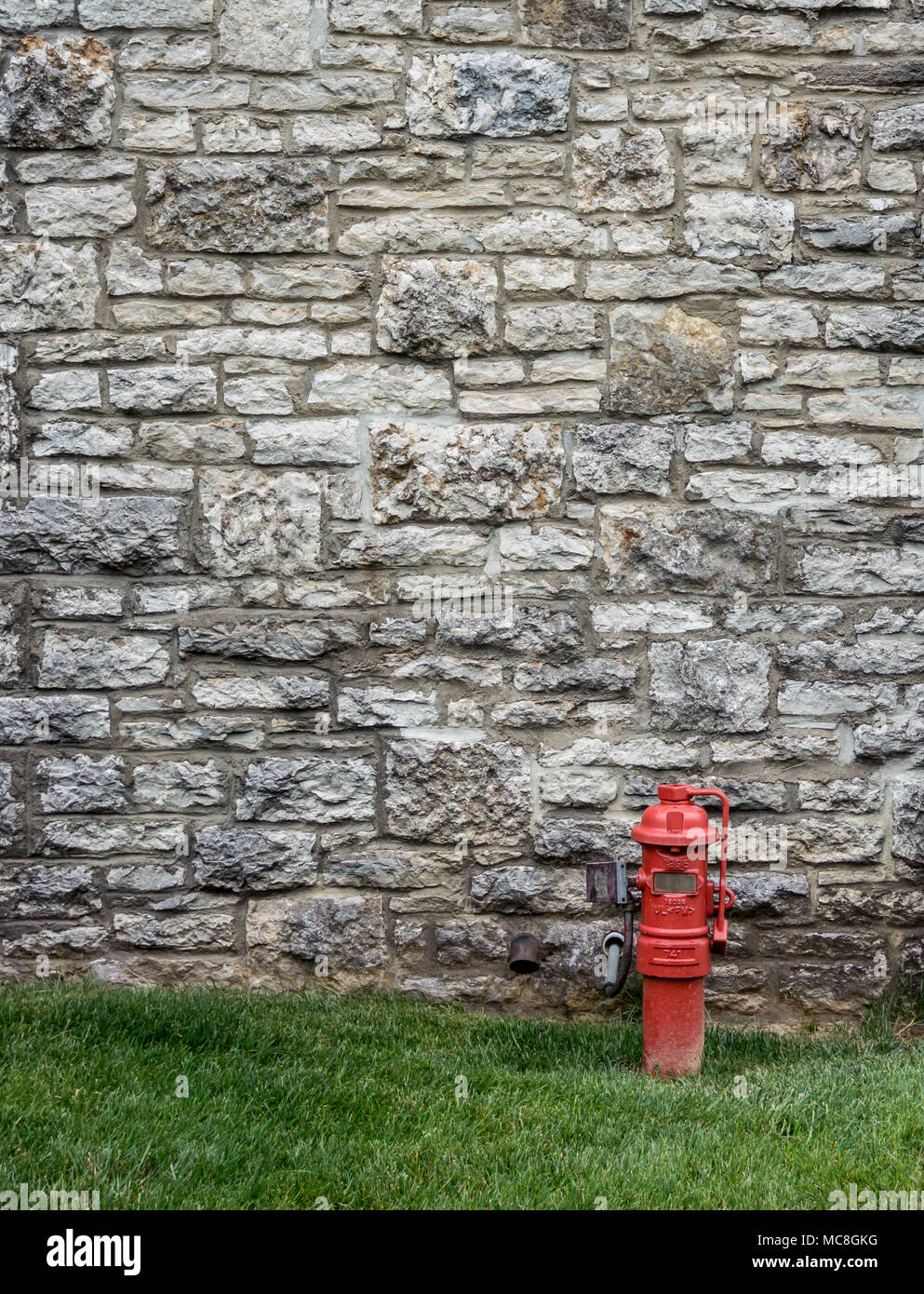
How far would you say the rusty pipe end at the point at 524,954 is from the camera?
14.9 ft

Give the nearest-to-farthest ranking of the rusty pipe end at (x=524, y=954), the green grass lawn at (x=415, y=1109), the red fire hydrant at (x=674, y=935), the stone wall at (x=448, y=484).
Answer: the green grass lawn at (x=415, y=1109)
the red fire hydrant at (x=674, y=935)
the rusty pipe end at (x=524, y=954)
the stone wall at (x=448, y=484)

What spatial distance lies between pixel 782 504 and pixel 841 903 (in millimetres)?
1578

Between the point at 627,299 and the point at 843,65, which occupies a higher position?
the point at 843,65

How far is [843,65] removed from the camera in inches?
188

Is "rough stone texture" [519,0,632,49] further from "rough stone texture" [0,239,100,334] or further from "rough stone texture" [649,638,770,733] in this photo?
"rough stone texture" [649,638,770,733]

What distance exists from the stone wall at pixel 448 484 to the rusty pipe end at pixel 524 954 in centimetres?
10

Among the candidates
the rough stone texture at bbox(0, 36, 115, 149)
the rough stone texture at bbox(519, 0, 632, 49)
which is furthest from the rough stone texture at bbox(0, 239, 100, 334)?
the rough stone texture at bbox(519, 0, 632, 49)

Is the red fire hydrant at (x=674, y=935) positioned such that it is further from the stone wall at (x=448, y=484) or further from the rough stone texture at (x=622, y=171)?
the rough stone texture at (x=622, y=171)

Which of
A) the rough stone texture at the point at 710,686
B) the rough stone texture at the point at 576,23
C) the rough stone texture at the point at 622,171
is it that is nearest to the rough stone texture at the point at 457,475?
the rough stone texture at the point at 710,686

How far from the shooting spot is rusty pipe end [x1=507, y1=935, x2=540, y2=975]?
4527 mm
